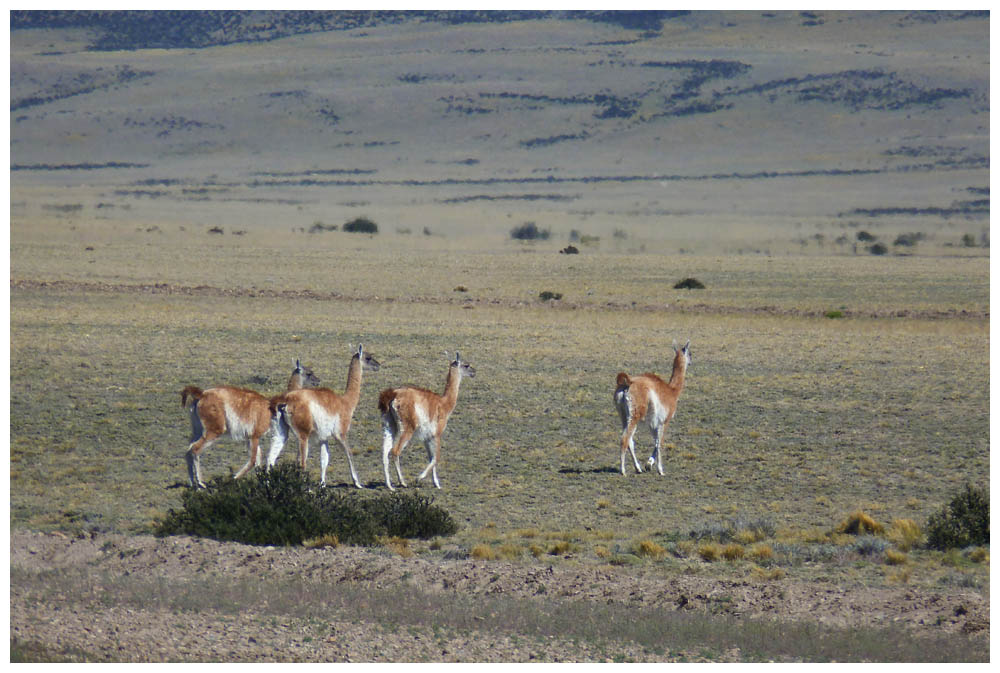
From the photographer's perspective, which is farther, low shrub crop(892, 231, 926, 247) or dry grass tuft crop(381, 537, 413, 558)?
low shrub crop(892, 231, 926, 247)

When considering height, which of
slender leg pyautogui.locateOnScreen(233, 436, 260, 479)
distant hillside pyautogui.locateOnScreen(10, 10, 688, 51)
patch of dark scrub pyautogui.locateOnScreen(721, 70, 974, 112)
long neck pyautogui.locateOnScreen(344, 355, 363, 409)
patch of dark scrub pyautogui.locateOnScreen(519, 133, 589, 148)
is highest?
distant hillside pyautogui.locateOnScreen(10, 10, 688, 51)

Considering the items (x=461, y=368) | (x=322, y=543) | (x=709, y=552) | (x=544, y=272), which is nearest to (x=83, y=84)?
(x=544, y=272)

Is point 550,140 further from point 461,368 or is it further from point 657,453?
point 461,368

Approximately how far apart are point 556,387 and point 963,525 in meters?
9.05

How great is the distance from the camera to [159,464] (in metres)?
13.8

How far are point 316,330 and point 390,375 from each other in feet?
19.8

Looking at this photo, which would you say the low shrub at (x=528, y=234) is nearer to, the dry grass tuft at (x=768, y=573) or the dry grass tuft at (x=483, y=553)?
the dry grass tuft at (x=483, y=553)

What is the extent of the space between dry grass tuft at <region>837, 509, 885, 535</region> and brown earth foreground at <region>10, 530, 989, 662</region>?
6.91ft

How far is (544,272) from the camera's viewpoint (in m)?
41.1

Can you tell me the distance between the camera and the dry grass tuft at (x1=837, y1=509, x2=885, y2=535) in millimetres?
11086

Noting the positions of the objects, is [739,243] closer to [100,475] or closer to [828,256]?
[828,256]

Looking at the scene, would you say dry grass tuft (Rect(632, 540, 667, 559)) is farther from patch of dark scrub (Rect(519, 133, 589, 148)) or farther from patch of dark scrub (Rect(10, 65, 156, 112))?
patch of dark scrub (Rect(10, 65, 156, 112))

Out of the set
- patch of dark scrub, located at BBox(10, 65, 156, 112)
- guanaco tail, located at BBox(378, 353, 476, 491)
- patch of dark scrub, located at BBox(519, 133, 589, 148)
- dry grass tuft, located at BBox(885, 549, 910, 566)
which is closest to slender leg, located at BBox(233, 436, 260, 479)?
guanaco tail, located at BBox(378, 353, 476, 491)
